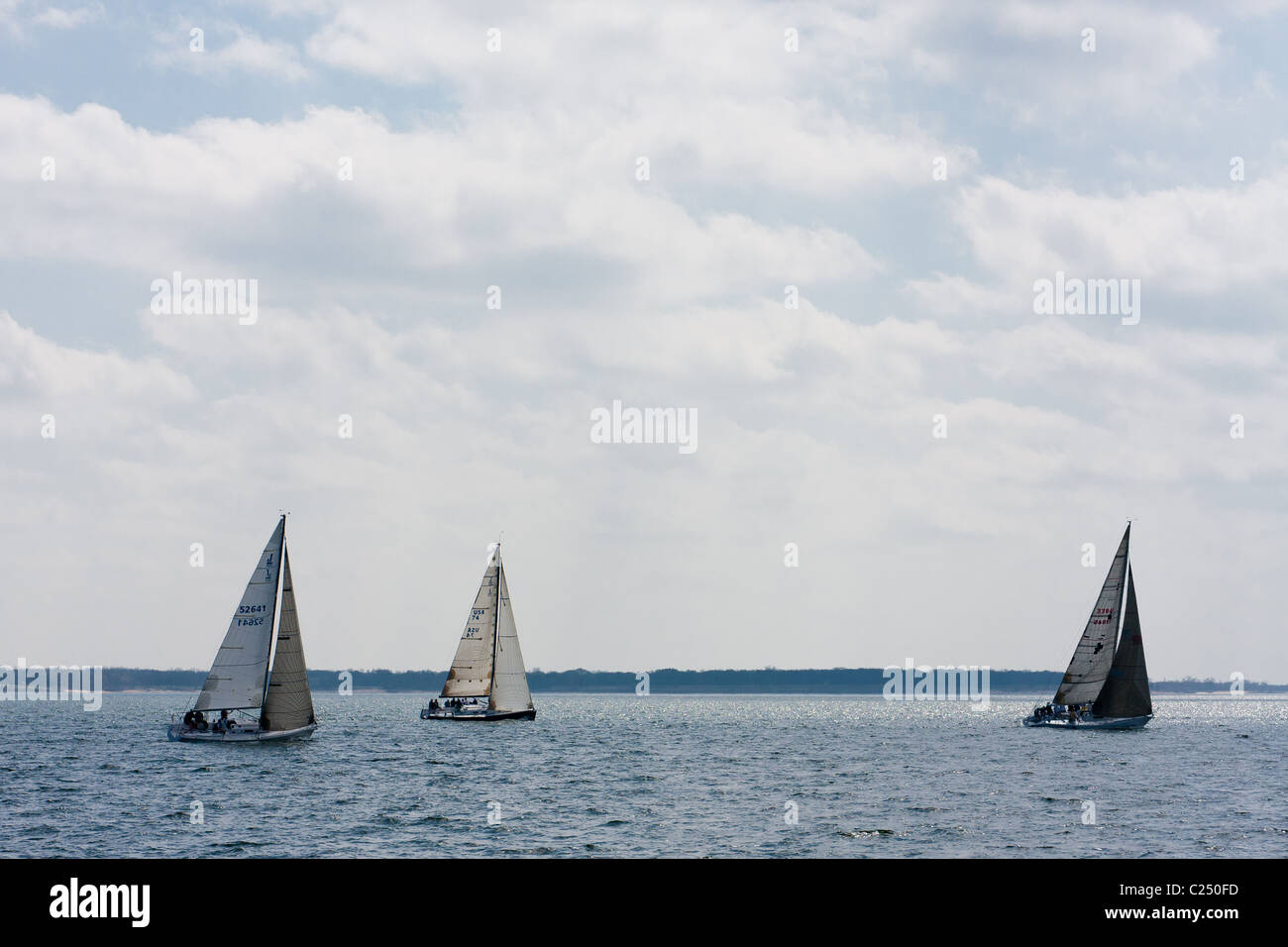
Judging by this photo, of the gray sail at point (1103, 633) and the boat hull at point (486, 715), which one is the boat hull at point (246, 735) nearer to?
the boat hull at point (486, 715)

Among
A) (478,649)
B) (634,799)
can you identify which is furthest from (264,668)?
(478,649)

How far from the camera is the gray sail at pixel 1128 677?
100188mm

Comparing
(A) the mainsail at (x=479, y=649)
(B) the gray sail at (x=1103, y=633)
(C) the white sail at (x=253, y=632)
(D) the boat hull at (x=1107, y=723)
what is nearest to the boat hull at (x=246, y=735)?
(C) the white sail at (x=253, y=632)

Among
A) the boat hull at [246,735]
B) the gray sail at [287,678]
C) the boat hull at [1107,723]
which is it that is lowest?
the boat hull at [1107,723]

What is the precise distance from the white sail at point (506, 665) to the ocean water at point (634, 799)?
762 centimetres

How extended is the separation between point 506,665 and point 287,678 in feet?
114

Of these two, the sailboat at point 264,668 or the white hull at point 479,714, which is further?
the white hull at point 479,714

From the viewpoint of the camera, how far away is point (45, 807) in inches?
2096

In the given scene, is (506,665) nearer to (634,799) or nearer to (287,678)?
(287,678)

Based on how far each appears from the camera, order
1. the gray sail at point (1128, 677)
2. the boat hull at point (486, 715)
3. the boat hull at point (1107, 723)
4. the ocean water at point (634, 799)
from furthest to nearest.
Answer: the boat hull at point (486, 715) < the boat hull at point (1107, 723) < the gray sail at point (1128, 677) < the ocean water at point (634, 799)

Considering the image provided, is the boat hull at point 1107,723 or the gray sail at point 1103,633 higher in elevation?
the gray sail at point 1103,633

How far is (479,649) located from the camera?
355 feet
